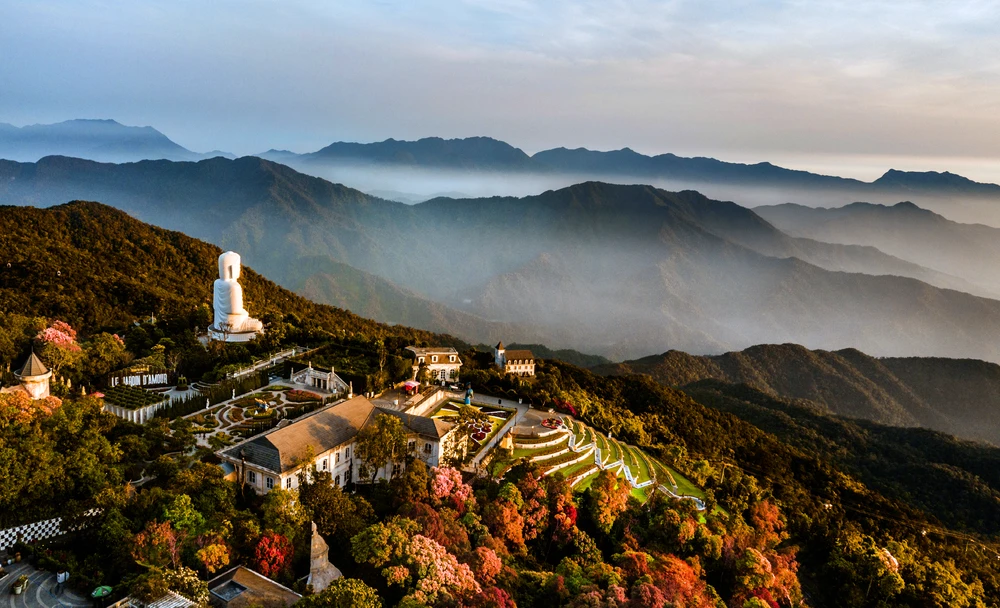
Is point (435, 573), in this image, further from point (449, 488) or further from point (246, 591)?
point (449, 488)

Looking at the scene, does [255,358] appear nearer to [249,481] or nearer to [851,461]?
[249,481]

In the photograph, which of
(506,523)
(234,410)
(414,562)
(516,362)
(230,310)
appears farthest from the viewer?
(516,362)

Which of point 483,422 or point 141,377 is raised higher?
point 141,377

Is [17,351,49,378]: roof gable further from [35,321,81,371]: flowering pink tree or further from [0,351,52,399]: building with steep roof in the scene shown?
[35,321,81,371]: flowering pink tree

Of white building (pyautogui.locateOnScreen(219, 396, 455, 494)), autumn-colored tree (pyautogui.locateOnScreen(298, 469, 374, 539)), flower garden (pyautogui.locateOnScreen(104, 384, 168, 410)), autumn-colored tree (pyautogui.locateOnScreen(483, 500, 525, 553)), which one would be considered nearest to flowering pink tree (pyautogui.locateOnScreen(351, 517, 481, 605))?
autumn-colored tree (pyautogui.locateOnScreen(298, 469, 374, 539))

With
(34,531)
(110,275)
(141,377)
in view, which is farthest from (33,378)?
(110,275)

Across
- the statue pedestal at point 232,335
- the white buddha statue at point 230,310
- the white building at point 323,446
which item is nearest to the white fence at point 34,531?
the white building at point 323,446
